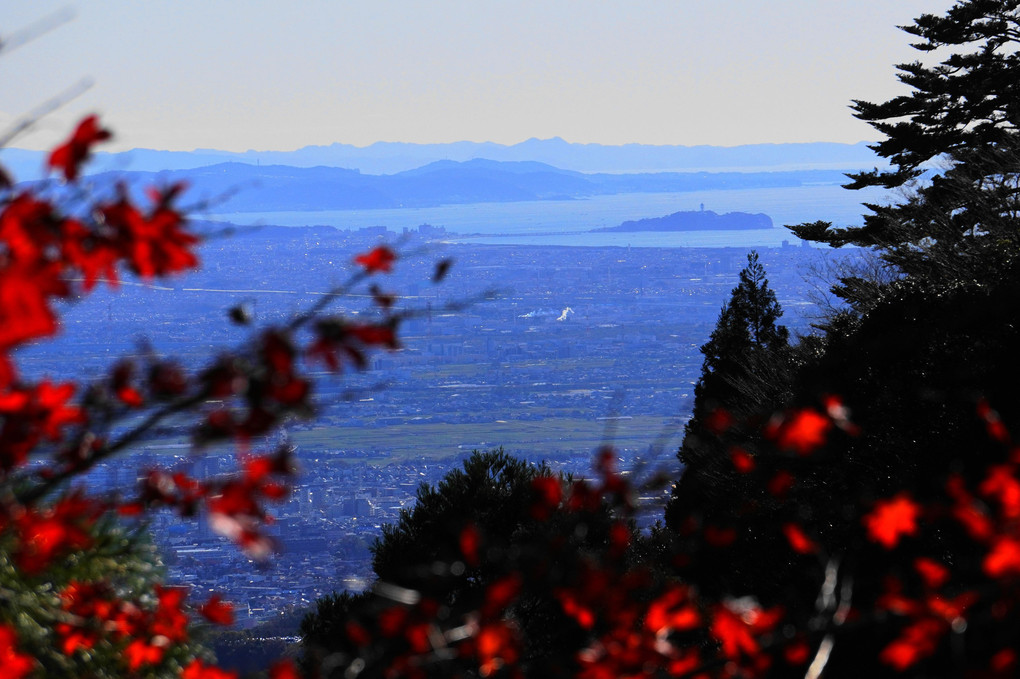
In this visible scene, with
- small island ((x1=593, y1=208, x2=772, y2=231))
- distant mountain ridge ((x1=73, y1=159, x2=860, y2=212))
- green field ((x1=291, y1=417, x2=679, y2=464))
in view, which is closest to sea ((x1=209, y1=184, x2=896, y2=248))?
small island ((x1=593, y1=208, x2=772, y2=231))

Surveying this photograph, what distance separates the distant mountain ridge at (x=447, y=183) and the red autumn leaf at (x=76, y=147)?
65532 mm

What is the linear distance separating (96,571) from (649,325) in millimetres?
64667

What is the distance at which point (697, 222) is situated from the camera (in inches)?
4692

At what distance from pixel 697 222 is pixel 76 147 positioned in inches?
4740

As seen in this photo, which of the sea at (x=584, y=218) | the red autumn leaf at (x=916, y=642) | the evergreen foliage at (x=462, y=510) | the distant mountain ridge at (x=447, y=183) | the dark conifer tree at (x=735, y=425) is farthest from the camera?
the distant mountain ridge at (x=447, y=183)

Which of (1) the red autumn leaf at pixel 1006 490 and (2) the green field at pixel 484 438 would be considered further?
(2) the green field at pixel 484 438

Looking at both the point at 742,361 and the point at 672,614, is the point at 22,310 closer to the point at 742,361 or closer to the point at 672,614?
the point at 672,614

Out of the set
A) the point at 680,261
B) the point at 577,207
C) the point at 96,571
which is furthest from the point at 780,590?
the point at 577,207

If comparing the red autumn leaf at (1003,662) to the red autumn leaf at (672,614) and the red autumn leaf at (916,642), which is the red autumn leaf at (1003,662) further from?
the red autumn leaf at (672,614)

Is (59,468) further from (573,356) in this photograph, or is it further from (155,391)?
(573,356)

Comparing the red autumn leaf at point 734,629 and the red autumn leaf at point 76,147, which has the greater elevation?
the red autumn leaf at point 76,147

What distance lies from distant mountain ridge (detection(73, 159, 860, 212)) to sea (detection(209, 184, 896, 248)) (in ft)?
4.59

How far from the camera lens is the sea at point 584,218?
98.1 metres

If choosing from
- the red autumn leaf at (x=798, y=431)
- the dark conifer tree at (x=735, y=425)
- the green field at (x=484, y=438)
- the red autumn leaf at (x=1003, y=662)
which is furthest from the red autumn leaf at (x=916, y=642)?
the green field at (x=484, y=438)
